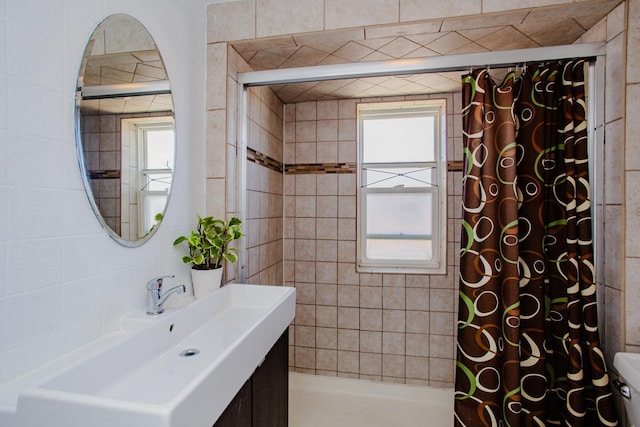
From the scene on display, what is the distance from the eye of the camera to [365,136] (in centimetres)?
263

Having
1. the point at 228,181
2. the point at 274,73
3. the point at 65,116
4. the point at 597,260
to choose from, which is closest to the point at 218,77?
the point at 274,73

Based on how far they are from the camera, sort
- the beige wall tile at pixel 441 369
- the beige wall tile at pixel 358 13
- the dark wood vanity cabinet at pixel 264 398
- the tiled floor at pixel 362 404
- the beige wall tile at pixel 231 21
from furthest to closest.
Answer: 1. the beige wall tile at pixel 441 369
2. the tiled floor at pixel 362 404
3. the beige wall tile at pixel 231 21
4. the beige wall tile at pixel 358 13
5. the dark wood vanity cabinet at pixel 264 398

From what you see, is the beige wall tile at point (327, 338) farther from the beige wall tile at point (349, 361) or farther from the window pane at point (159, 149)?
the window pane at point (159, 149)

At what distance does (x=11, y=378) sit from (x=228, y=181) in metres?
1.09

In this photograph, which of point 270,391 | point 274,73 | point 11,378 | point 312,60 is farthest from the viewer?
point 312,60

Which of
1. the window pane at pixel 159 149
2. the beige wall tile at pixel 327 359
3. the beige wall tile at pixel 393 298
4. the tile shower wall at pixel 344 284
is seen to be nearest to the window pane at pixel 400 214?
the tile shower wall at pixel 344 284

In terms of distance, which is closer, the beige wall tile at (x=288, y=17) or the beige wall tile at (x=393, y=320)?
the beige wall tile at (x=288, y=17)

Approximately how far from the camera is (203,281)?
57.7 inches

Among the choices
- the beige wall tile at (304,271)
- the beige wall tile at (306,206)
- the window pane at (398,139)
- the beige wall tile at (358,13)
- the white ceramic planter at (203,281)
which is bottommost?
the beige wall tile at (304,271)

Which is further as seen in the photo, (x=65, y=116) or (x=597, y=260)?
(x=597, y=260)

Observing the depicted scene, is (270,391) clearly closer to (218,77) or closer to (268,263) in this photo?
(268,263)

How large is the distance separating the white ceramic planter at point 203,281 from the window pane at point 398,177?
60.2 inches

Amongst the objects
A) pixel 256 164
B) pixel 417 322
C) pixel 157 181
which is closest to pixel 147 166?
pixel 157 181

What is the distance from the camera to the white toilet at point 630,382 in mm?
1116
